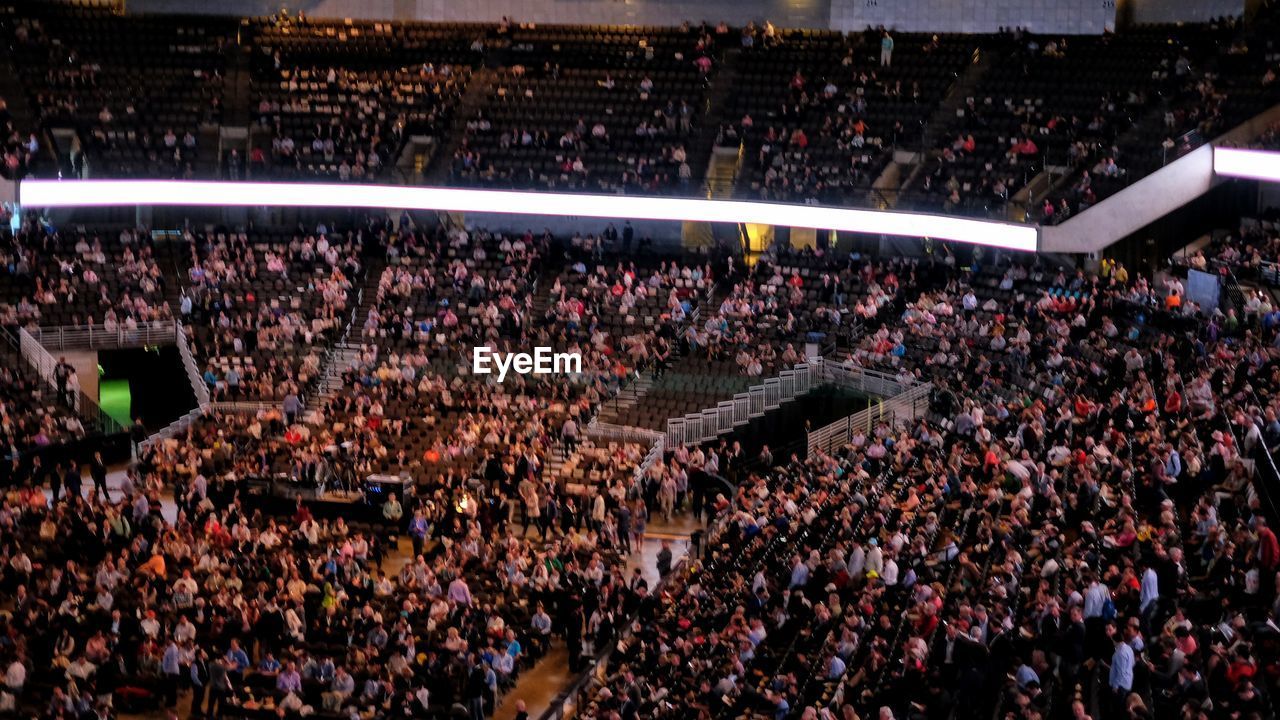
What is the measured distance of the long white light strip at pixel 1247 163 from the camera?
1308 inches

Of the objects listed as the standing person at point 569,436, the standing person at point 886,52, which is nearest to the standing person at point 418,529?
the standing person at point 569,436

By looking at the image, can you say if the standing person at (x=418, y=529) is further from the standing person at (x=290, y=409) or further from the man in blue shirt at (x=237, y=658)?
the standing person at (x=290, y=409)

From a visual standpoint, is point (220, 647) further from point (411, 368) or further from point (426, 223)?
point (426, 223)

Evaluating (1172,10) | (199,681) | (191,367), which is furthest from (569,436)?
(1172,10)

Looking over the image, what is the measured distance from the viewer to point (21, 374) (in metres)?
33.7

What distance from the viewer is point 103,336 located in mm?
36375

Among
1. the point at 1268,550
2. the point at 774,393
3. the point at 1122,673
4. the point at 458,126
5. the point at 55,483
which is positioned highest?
the point at 458,126

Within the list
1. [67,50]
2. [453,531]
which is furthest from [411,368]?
[67,50]

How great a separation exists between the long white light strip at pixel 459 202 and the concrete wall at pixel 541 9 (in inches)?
340

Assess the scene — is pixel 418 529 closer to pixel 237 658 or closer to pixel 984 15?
pixel 237 658

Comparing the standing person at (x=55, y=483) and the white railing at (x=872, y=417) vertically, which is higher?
the white railing at (x=872, y=417)

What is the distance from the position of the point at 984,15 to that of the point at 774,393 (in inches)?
666

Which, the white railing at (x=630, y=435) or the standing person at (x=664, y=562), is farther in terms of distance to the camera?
the white railing at (x=630, y=435)

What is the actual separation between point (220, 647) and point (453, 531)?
5594 mm
